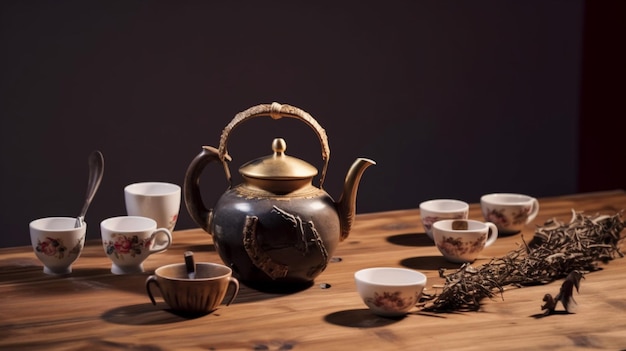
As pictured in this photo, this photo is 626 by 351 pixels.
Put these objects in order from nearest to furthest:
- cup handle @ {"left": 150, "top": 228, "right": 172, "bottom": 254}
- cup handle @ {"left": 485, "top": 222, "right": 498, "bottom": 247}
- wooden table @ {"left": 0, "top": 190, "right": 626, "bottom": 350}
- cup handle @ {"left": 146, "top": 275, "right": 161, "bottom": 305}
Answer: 1. wooden table @ {"left": 0, "top": 190, "right": 626, "bottom": 350}
2. cup handle @ {"left": 146, "top": 275, "right": 161, "bottom": 305}
3. cup handle @ {"left": 150, "top": 228, "right": 172, "bottom": 254}
4. cup handle @ {"left": 485, "top": 222, "right": 498, "bottom": 247}

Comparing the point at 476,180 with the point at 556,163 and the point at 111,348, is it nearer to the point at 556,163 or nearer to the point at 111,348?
the point at 556,163

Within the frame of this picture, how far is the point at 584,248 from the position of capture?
6.31 ft

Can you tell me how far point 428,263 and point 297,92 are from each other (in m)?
1.76

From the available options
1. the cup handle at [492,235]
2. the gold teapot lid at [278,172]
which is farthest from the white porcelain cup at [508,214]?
the gold teapot lid at [278,172]

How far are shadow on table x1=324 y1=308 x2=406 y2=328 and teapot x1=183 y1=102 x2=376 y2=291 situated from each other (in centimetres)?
15

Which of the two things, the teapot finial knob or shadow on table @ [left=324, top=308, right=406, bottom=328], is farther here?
the teapot finial knob

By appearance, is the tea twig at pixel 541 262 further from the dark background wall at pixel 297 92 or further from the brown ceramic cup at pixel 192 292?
the dark background wall at pixel 297 92

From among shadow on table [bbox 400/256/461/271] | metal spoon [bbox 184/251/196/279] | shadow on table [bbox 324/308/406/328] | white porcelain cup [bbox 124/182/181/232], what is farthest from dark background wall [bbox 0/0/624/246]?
shadow on table [bbox 324/308/406/328]

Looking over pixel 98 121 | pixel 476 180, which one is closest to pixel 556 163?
pixel 476 180

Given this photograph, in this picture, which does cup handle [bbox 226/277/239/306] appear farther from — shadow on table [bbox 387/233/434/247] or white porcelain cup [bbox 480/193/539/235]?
white porcelain cup [bbox 480/193/539/235]

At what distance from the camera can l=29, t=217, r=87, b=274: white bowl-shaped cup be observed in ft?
5.88

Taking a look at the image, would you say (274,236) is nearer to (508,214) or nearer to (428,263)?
(428,263)

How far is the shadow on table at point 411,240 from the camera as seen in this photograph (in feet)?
6.94

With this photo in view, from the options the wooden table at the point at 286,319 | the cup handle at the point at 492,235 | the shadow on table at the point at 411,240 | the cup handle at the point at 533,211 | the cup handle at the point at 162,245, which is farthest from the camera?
the cup handle at the point at 533,211
